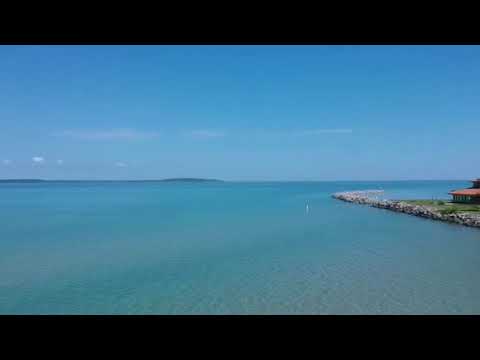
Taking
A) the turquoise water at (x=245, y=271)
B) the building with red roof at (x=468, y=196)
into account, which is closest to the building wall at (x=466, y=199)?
the building with red roof at (x=468, y=196)

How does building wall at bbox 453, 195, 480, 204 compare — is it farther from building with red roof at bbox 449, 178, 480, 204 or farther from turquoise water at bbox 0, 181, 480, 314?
turquoise water at bbox 0, 181, 480, 314

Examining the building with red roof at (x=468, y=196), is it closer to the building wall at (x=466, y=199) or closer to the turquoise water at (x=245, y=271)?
the building wall at (x=466, y=199)

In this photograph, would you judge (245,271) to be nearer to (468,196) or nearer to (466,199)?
(468,196)

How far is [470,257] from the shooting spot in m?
11.4

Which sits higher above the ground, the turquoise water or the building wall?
the building wall

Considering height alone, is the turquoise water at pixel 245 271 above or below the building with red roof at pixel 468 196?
below

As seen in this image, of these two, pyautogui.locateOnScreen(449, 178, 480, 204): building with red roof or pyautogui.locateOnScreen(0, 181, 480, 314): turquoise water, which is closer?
pyautogui.locateOnScreen(0, 181, 480, 314): turquoise water

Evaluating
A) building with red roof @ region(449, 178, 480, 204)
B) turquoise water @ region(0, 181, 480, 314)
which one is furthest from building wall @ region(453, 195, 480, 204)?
turquoise water @ region(0, 181, 480, 314)

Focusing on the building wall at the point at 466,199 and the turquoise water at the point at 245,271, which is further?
the building wall at the point at 466,199

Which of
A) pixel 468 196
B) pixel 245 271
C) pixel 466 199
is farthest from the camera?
pixel 466 199

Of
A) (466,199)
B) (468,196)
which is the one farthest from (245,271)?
(466,199)
